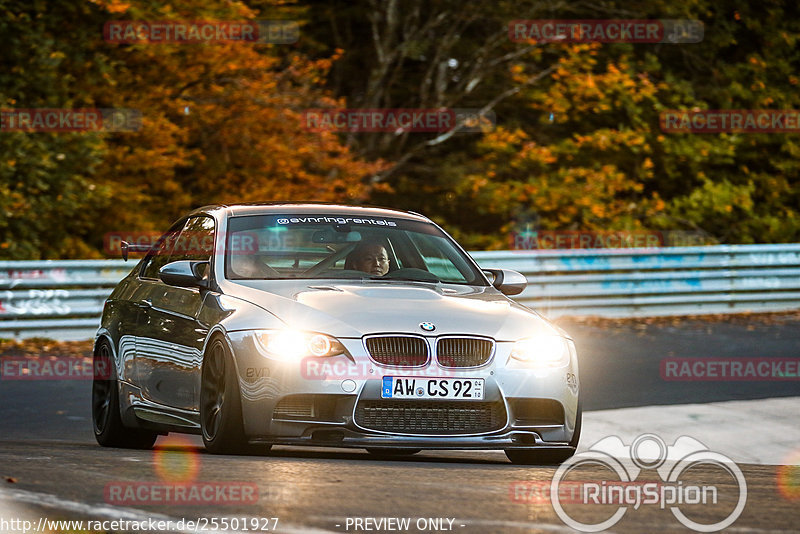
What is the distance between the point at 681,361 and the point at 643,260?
203 inches

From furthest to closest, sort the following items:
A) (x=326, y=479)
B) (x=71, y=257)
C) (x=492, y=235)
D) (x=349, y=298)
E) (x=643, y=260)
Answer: (x=492, y=235) < (x=71, y=257) < (x=643, y=260) < (x=349, y=298) < (x=326, y=479)

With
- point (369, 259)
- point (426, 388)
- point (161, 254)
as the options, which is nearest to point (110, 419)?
point (161, 254)

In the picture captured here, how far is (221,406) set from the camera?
28.2 ft

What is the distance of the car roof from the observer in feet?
32.9

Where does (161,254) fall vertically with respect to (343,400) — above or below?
above

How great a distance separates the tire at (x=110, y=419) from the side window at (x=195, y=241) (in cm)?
88

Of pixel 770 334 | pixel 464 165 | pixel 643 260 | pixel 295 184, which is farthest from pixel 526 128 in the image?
pixel 770 334

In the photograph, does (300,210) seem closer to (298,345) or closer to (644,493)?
(298,345)

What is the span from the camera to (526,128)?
31.3m

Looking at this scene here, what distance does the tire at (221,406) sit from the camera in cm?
847

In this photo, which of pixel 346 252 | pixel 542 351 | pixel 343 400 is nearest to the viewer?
pixel 343 400

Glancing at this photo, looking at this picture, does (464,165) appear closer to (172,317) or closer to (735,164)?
(735,164)

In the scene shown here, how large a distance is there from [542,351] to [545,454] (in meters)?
0.75

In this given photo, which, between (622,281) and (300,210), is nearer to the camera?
(300,210)
